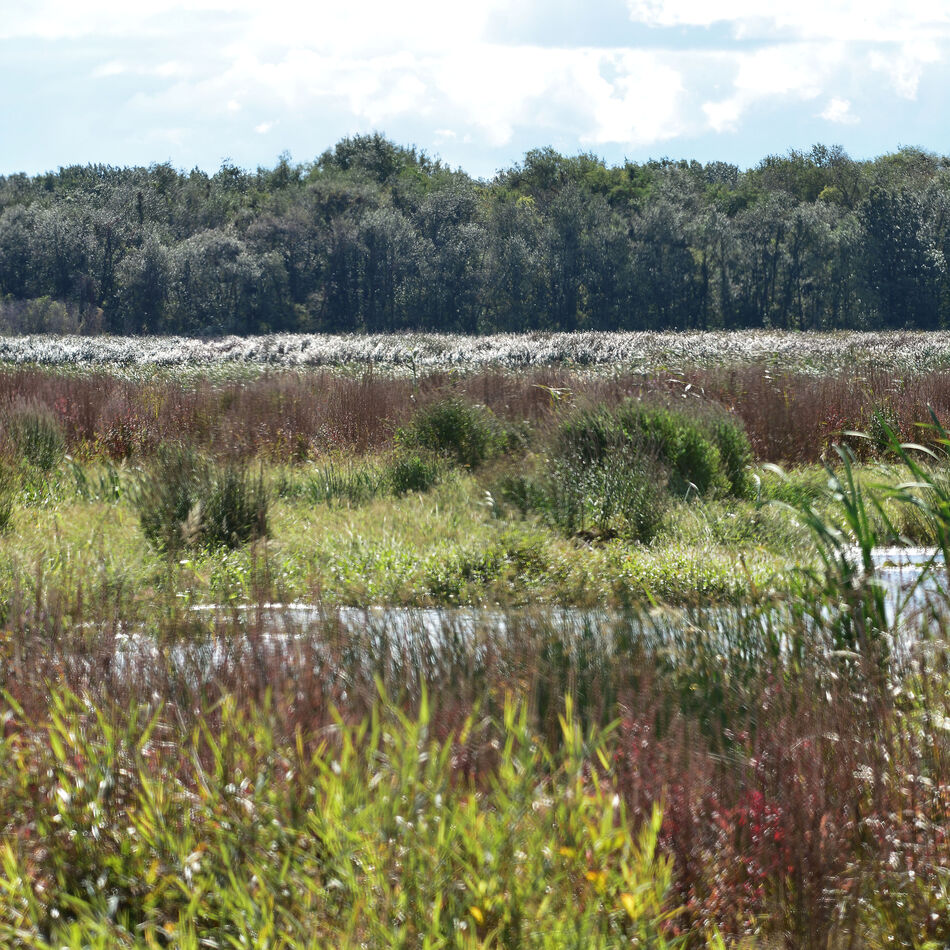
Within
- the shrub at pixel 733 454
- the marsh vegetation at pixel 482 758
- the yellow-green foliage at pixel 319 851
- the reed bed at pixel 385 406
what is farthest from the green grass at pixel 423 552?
the yellow-green foliage at pixel 319 851

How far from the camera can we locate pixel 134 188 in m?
71.2

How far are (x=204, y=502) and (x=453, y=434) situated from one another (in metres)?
4.23

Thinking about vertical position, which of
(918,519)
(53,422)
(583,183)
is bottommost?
(918,519)

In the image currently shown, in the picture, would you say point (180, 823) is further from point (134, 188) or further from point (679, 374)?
point (134, 188)

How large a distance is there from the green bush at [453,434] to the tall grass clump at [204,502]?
3478 mm

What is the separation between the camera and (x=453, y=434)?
12.6 meters

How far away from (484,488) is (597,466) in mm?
1364

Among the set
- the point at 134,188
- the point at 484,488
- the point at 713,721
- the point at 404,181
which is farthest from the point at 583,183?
the point at 713,721

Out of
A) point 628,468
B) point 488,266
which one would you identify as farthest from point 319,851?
point 488,266

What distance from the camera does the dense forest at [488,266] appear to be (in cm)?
5656

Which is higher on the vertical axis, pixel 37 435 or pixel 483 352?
pixel 483 352

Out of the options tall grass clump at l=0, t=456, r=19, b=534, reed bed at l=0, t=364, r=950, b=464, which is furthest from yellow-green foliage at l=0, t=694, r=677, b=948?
reed bed at l=0, t=364, r=950, b=464

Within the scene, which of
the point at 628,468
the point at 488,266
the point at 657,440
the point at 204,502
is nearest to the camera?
the point at 204,502

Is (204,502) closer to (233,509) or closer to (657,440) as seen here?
(233,509)
